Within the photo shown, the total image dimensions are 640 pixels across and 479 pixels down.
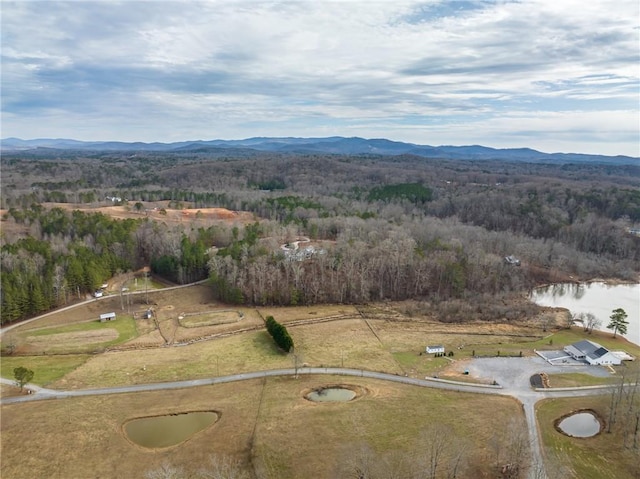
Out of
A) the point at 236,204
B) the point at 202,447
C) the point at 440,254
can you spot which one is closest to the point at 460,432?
the point at 202,447

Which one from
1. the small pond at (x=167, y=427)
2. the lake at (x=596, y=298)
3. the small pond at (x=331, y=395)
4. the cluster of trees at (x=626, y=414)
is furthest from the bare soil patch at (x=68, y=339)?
the lake at (x=596, y=298)

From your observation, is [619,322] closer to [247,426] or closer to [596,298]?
[596,298]

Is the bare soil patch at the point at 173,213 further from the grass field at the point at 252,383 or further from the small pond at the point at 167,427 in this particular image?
the small pond at the point at 167,427

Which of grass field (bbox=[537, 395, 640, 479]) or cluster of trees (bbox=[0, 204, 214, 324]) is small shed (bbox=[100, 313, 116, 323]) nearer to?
cluster of trees (bbox=[0, 204, 214, 324])

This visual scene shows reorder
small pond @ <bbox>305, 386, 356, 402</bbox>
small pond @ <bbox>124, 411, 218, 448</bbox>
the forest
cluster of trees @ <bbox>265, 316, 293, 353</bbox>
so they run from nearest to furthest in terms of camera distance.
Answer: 1. small pond @ <bbox>124, 411, 218, 448</bbox>
2. small pond @ <bbox>305, 386, 356, 402</bbox>
3. cluster of trees @ <bbox>265, 316, 293, 353</bbox>
4. the forest

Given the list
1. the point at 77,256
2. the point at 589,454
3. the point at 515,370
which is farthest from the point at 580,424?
the point at 77,256

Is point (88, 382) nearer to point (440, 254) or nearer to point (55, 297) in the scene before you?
point (55, 297)

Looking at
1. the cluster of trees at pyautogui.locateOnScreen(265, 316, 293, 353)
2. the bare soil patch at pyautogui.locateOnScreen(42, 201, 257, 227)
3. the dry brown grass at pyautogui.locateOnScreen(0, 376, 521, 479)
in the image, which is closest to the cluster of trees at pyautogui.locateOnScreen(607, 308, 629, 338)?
the dry brown grass at pyautogui.locateOnScreen(0, 376, 521, 479)
